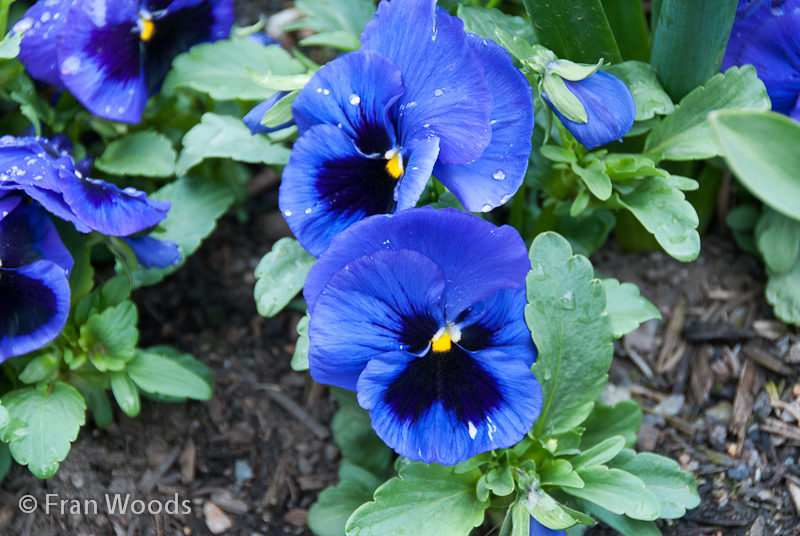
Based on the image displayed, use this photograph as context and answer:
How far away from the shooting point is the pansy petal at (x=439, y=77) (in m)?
1.05

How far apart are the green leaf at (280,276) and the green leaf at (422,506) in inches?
15.5

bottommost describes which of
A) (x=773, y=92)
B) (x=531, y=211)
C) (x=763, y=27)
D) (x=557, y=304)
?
(x=531, y=211)

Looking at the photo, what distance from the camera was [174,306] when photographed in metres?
1.74

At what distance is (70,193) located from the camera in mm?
1199

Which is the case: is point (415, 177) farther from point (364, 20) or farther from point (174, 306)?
point (174, 306)

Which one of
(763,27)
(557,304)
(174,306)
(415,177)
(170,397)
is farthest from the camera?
(174,306)

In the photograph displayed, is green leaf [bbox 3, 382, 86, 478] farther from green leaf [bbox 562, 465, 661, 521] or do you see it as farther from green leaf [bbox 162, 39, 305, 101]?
green leaf [bbox 562, 465, 661, 521]

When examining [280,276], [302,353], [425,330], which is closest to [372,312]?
[425,330]

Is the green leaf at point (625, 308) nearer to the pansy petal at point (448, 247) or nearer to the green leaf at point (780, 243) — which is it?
the pansy petal at point (448, 247)

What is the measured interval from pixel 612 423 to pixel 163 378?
2.95 ft

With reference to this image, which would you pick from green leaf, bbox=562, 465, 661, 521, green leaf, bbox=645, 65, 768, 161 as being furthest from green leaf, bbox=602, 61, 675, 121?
green leaf, bbox=562, 465, 661, 521

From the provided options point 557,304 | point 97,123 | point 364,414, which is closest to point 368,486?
point 364,414

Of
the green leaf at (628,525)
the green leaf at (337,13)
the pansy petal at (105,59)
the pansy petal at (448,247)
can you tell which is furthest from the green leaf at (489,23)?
the green leaf at (628,525)

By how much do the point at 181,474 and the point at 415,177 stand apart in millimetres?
921
